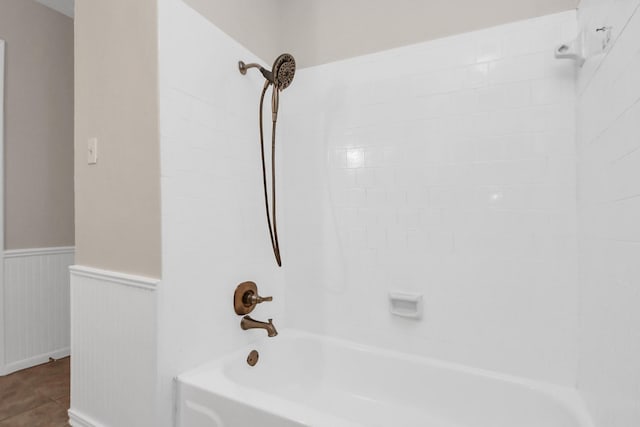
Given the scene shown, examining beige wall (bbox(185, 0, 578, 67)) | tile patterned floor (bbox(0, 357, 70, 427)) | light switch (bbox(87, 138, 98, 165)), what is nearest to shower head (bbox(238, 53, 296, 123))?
beige wall (bbox(185, 0, 578, 67))

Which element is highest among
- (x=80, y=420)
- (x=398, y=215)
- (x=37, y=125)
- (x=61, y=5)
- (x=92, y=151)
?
(x=61, y=5)

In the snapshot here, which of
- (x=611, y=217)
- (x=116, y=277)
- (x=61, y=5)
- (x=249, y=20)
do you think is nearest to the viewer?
(x=611, y=217)

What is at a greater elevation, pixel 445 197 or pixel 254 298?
pixel 445 197

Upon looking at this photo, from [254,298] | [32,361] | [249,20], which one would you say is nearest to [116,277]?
[254,298]

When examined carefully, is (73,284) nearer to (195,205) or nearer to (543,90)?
(195,205)

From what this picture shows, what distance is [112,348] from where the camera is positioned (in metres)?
1.43

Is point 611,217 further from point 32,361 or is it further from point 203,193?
point 32,361

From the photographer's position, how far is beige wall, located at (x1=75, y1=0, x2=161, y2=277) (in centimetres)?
132

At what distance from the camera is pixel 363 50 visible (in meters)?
1.76

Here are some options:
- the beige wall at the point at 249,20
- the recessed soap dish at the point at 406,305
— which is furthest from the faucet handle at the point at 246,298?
the beige wall at the point at 249,20

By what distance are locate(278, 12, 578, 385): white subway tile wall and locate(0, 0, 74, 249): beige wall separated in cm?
187

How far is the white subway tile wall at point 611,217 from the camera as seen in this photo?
0.80 meters

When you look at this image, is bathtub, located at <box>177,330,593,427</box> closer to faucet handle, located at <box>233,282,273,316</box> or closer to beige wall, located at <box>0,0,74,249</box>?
faucet handle, located at <box>233,282,273,316</box>

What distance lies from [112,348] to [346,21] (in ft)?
6.38
